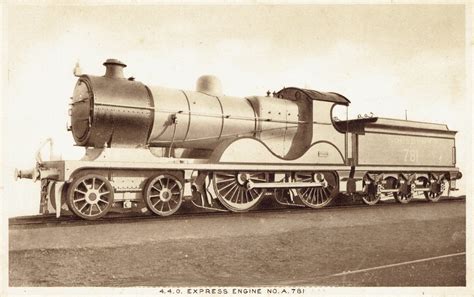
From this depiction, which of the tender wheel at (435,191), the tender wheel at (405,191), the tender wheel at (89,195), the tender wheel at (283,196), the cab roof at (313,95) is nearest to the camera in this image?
the tender wheel at (89,195)

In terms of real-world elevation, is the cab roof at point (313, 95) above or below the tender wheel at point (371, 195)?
above

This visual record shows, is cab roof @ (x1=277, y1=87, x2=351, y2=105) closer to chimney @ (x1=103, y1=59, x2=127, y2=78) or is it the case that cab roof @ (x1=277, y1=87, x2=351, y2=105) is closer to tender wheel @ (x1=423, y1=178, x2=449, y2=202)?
tender wheel @ (x1=423, y1=178, x2=449, y2=202)

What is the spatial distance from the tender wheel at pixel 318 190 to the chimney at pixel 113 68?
4325 mm

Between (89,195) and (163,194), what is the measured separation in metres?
1.31

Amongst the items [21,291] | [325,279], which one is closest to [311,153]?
[325,279]

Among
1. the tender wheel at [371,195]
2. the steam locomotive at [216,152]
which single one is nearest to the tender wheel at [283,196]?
the steam locomotive at [216,152]

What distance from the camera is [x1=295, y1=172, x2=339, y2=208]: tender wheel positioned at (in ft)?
31.8

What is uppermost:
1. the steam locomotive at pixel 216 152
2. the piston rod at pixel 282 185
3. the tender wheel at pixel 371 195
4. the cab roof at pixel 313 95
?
the cab roof at pixel 313 95

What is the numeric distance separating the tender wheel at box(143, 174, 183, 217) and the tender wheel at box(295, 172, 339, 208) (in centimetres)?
283

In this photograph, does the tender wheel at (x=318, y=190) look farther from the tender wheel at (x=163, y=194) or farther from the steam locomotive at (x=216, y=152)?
the tender wheel at (x=163, y=194)

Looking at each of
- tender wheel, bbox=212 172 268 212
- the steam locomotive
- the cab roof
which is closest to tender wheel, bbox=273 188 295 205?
the steam locomotive

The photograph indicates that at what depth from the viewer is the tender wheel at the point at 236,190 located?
8.66 meters

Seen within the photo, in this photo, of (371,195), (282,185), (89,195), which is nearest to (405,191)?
(371,195)

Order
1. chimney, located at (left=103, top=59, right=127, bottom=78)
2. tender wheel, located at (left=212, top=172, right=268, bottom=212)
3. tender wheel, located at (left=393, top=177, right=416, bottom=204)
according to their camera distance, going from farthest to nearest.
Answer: tender wheel, located at (left=393, top=177, right=416, bottom=204) < tender wheel, located at (left=212, top=172, right=268, bottom=212) < chimney, located at (left=103, top=59, right=127, bottom=78)
